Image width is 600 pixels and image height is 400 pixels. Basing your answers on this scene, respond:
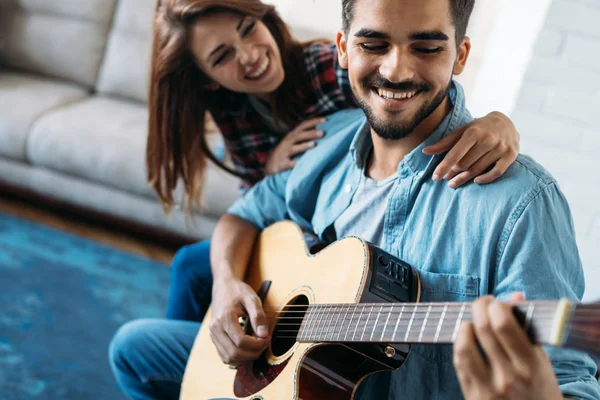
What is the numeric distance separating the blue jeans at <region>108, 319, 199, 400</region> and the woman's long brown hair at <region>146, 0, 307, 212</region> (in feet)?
1.36

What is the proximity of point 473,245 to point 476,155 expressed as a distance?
13 centimetres

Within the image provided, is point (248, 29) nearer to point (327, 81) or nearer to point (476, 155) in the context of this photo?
point (327, 81)

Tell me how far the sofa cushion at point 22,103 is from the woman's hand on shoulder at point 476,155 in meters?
1.88

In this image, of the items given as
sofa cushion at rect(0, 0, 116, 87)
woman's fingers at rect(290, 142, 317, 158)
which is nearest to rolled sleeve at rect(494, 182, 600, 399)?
woman's fingers at rect(290, 142, 317, 158)

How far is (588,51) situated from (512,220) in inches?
41.4

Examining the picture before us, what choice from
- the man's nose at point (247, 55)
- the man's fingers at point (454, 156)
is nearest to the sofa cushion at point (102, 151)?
the man's nose at point (247, 55)

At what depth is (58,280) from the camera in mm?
2059

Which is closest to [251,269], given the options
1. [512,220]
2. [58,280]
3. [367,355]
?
[367,355]

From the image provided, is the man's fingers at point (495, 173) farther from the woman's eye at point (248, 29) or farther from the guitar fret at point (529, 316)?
the woman's eye at point (248, 29)

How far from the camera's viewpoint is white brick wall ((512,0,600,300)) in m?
1.67

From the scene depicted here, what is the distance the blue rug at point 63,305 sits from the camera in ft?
5.45

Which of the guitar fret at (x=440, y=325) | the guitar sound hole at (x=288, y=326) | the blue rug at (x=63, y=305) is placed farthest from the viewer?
the blue rug at (x=63, y=305)

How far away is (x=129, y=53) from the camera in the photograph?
2691mm

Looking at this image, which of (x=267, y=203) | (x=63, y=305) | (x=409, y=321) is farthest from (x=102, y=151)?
(x=409, y=321)
